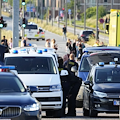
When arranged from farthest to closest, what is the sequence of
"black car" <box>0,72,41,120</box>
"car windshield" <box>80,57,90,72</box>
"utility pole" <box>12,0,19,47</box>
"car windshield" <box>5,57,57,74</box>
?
"utility pole" <box>12,0,19,47</box> → "car windshield" <box>80,57,90,72</box> → "car windshield" <box>5,57,57,74</box> → "black car" <box>0,72,41,120</box>

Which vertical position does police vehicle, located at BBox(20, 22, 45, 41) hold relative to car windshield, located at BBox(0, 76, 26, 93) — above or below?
below

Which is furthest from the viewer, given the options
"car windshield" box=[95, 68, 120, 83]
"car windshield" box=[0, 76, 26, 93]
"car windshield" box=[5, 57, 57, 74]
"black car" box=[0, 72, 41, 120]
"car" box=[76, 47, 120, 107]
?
"car" box=[76, 47, 120, 107]

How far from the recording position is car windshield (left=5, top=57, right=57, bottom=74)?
1341 cm

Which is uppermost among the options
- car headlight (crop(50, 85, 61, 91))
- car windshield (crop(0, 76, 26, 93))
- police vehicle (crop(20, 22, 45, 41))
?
car windshield (crop(0, 76, 26, 93))

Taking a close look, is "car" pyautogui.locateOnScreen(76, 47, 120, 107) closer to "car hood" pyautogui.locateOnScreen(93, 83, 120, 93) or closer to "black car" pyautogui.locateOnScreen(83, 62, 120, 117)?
"black car" pyautogui.locateOnScreen(83, 62, 120, 117)

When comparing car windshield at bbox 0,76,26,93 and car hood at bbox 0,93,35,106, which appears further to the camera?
car windshield at bbox 0,76,26,93

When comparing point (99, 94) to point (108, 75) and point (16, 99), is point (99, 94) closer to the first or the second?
point (108, 75)

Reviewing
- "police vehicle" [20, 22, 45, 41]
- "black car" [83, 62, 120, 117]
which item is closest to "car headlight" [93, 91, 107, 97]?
"black car" [83, 62, 120, 117]

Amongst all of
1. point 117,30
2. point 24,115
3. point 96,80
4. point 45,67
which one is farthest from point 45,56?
point 117,30

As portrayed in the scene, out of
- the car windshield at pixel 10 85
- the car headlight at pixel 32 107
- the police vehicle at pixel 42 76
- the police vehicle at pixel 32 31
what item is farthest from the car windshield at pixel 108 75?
the police vehicle at pixel 32 31

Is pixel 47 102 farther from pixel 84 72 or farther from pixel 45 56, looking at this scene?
pixel 84 72

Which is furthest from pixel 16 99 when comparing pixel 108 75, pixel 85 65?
pixel 85 65

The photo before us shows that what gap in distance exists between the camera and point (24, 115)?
891 cm

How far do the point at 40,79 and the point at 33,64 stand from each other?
1.32 meters
